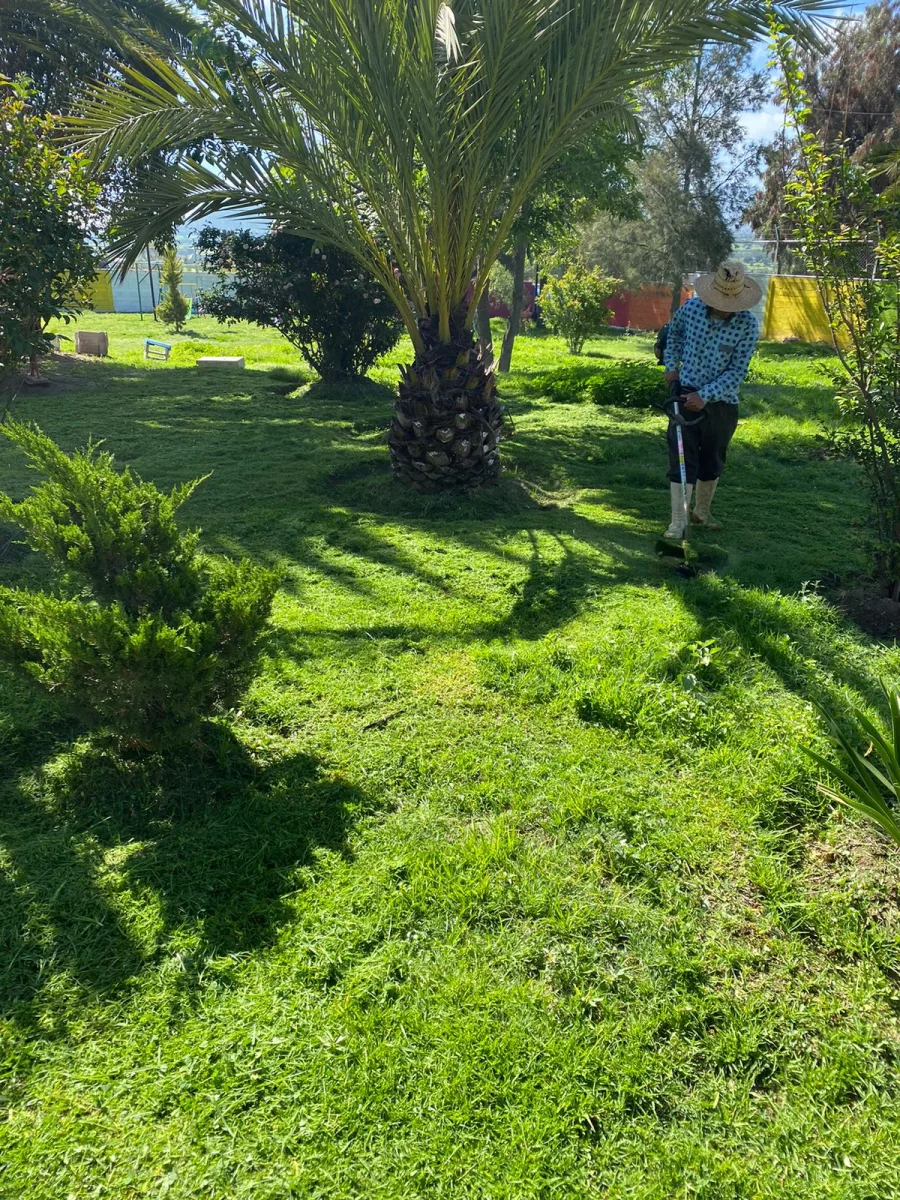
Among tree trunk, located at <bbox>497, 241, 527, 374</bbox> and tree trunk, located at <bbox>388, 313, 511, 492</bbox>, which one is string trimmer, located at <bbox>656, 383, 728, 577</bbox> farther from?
tree trunk, located at <bbox>497, 241, 527, 374</bbox>

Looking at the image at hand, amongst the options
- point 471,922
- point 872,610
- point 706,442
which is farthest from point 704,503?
point 471,922

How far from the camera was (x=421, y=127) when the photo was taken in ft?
17.5

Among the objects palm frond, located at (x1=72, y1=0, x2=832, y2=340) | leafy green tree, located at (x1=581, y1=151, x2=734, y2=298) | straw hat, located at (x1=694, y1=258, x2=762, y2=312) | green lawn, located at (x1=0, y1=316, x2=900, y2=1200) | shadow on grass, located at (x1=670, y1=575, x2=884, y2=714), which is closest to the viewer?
green lawn, located at (x1=0, y1=316, x2=900, y2=1200)

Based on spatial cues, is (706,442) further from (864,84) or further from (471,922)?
(864,84)

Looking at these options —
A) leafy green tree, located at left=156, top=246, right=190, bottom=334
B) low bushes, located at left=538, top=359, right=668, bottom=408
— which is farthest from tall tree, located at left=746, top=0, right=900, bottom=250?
leafy green tree, located at left=156, top=246, right=190, bottom=334

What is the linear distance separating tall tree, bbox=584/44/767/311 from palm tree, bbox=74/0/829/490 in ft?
74.6

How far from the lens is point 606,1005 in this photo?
84.8 inches

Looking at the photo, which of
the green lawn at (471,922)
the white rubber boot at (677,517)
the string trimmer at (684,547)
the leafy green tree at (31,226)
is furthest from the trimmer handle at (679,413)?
the leafy green tree at (31,226)

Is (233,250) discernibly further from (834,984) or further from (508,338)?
(834,984)

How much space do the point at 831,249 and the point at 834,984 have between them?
Answer: 3.56 meters

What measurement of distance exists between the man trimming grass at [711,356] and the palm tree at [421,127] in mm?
1542

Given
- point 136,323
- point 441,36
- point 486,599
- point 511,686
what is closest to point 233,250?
point 441,36

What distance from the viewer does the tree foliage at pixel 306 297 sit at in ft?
39.8

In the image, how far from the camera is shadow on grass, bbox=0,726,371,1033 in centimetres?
229
